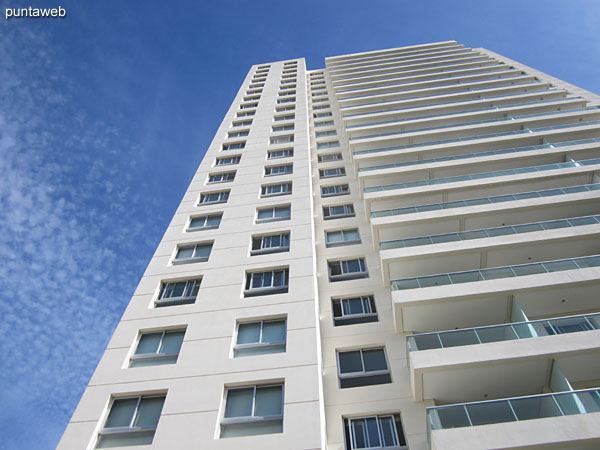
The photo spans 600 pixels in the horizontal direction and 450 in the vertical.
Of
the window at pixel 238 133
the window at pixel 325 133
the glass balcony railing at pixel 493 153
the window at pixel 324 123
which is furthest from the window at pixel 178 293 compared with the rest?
the window at pixel 324 123

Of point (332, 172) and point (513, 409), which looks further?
point (332, 172)

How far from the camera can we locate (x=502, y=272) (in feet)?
52.3

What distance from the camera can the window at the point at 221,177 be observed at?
2527 cm

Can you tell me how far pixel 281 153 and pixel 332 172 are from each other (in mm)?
3845

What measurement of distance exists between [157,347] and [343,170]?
18.4 metres

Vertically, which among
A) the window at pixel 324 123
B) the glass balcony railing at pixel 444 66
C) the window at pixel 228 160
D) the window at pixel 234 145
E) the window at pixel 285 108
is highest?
the glass balcony railing at pixel 444 66

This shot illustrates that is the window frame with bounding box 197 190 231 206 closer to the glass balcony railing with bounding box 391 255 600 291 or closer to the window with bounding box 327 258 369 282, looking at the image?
the window with bounding box 327 258 369 282

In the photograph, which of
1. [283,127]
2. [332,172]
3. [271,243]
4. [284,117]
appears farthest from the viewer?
[284,117]

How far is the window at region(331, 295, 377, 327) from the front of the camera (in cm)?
1712

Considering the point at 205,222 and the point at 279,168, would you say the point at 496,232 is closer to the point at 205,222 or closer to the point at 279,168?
the point at 279,168

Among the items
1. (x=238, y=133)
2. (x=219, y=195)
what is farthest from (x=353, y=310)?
(x=238, y=133)

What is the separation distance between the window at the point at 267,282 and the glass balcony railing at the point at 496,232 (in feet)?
16.0

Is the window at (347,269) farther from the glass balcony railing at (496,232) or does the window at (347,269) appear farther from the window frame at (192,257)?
the window frame at (192,257)

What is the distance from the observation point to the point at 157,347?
1473 cm
